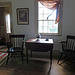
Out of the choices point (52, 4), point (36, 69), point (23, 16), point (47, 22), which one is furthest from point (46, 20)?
point (36, 69)

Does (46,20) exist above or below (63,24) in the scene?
above

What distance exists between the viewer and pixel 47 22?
395 cm

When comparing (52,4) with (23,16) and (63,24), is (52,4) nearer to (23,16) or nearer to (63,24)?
(63,24)

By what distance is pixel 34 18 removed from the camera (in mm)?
3902

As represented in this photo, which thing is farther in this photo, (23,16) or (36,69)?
(23,16)

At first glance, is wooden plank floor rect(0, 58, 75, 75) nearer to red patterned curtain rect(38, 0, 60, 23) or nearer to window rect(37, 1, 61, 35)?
window rect(37, 1, 61, 35)

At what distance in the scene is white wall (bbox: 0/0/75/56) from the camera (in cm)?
365

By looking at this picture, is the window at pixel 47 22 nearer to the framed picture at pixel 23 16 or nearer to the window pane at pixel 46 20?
the window pane at pixel 46 20

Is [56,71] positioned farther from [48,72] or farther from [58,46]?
[58,46]

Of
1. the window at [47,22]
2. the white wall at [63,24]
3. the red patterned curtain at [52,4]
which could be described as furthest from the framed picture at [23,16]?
the red patterned curtain at [52,4]

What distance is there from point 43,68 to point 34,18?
1980 millimetres

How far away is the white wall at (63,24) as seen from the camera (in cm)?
365

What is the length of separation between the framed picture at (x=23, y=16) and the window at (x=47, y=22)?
517mm

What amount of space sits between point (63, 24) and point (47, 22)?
2.10 feet
